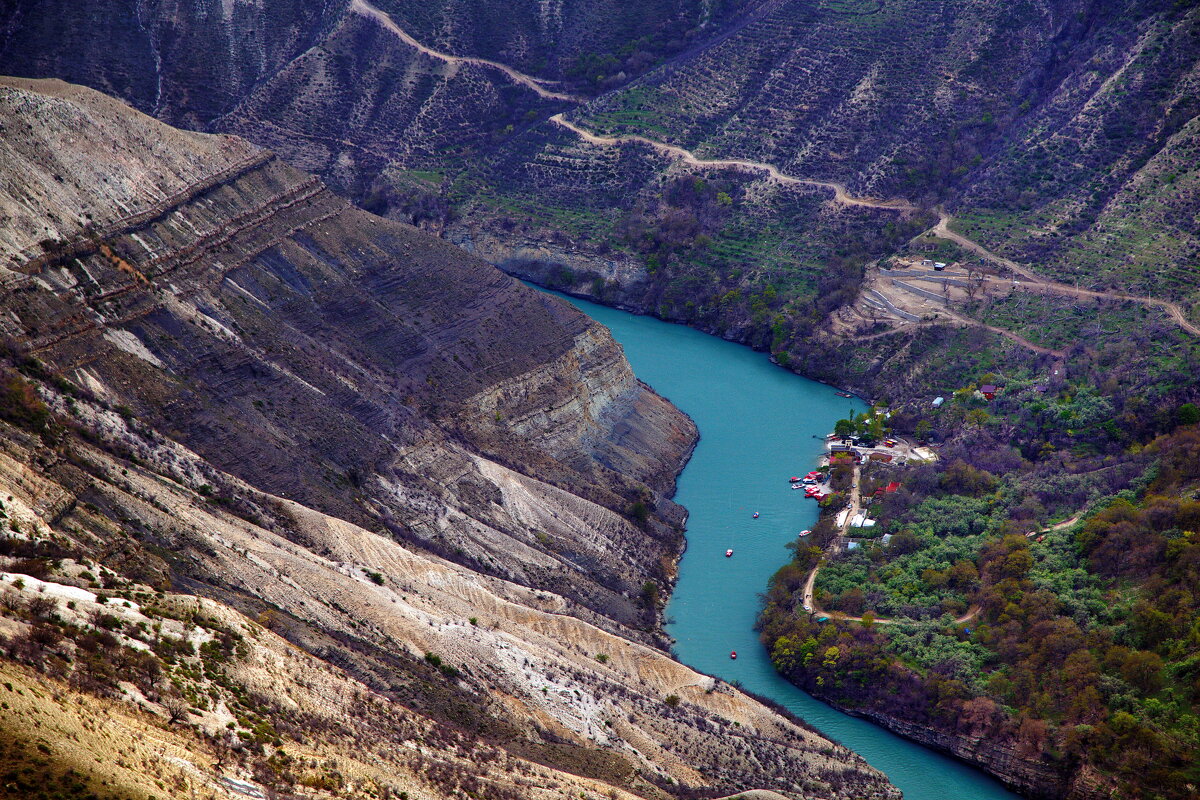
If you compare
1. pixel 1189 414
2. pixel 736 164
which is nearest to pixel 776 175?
pixel 736 164

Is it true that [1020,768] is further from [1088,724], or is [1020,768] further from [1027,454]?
[1027,454]

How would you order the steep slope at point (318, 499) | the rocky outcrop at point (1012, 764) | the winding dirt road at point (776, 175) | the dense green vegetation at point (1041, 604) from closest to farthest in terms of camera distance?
the steep slope at point (318, 499)
the rocky outcrop at point (1012, 764)
the dense green vegetation at point (1041, 604)
the winding dirt road at point (776, 175)

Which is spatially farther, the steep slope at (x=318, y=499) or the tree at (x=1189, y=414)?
the tree at (x=1189, y=414)

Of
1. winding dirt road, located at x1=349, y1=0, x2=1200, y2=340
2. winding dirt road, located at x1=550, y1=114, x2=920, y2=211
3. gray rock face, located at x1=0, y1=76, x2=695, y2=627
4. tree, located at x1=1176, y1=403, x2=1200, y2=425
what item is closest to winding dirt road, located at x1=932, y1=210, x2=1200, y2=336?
winding dirt road, located at x1=349, y1=0, x2=1200, y2=340

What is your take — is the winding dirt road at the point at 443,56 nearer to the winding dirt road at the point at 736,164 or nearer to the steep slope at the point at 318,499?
the winding dirt road at the point at 736,164

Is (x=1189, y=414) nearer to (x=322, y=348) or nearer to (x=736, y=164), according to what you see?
(x=736, y=164)

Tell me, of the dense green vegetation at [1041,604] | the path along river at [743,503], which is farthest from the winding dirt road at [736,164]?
the dense green vegetation at [1041,604]
